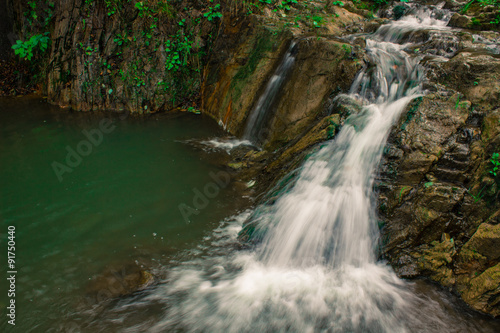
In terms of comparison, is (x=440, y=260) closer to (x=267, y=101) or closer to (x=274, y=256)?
(x=274, y=256)

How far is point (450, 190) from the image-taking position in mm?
3832

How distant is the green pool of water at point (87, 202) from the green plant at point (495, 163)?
3524 millimetres

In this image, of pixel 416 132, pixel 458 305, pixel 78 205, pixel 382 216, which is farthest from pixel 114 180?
pixel 458 305

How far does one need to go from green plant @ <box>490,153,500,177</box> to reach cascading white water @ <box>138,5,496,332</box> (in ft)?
4.34

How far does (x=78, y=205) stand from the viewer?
4.99 meters

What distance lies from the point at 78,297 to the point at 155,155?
357cm

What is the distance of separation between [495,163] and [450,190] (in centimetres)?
60

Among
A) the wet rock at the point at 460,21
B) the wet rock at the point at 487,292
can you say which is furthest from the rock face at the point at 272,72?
the wet rock at the point at 487,292

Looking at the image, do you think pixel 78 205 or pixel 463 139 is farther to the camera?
pixel 78 205

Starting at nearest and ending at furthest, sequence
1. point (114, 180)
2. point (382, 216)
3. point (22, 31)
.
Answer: point (382, 216), point (114, 180), point (22, 31)

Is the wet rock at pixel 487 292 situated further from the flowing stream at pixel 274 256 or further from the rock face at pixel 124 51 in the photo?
the rock face at pixel 124 51

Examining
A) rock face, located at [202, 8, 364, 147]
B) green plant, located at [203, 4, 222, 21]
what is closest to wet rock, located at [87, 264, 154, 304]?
rock face, located at [202, 8, 364, 147]

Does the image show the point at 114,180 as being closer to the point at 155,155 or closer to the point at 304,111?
the point at 155,155

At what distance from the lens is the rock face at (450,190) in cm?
346
